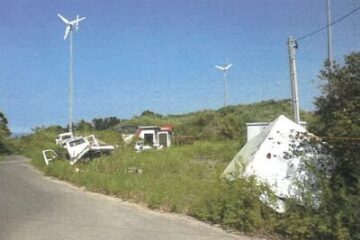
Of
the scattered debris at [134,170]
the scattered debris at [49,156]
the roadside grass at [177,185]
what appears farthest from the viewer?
the scattered debris at [49,156]

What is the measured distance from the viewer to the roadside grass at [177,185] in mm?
12008

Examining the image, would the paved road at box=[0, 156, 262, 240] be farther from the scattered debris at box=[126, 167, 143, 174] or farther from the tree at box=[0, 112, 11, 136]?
the tree at box=[0, 112, 11, 136]

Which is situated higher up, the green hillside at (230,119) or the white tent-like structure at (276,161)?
the green hillside at (230,119)

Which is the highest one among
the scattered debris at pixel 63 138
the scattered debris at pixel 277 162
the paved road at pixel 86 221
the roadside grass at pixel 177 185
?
the scattered debris at pixel 63 138

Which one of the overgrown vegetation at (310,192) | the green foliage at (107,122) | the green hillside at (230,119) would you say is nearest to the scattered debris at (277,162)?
the overgrown vegetation at (310,192)

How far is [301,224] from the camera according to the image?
10.9m

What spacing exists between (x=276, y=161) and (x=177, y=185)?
4644 mm

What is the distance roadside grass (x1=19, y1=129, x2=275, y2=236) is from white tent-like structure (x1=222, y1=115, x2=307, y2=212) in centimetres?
48

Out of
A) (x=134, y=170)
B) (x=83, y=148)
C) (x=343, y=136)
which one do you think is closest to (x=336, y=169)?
(x=343, y=136)

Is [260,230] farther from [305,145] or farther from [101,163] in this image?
[101,163]

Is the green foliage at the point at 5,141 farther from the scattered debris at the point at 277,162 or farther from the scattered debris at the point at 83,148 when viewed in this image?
the scattered debris at the point at 277,162

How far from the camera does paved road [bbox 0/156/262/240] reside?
1127 centimetres

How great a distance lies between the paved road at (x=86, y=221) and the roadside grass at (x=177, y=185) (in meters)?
0.46

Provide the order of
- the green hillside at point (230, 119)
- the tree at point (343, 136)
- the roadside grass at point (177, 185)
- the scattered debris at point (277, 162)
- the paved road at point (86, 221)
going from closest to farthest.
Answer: the tree at point (343, 136) → the paved road at point (86, 221) → the roadside grass at point (177, 185) → the scattered debris at point (277, 162) → the green hillside at point (230, 119)
